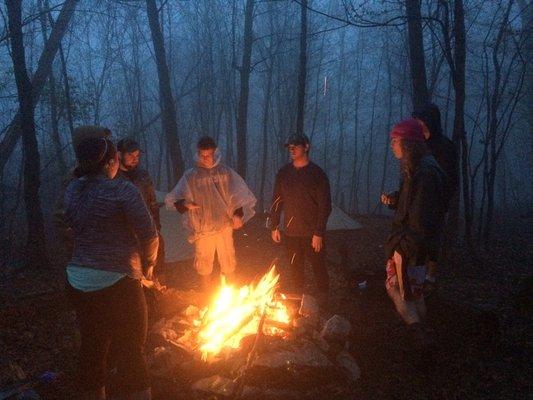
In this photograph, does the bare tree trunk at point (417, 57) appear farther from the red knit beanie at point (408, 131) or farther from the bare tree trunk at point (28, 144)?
the bare tree trunk at point (28, 144)

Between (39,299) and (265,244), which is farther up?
(39,299)

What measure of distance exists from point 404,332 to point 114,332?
126 inches

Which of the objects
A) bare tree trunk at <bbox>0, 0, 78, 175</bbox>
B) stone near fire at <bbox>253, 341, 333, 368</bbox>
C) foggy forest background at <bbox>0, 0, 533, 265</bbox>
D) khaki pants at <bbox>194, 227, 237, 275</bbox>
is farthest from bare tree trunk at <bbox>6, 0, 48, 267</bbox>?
stone near fire at <bbox>253, 341, 333, 368</bbox>

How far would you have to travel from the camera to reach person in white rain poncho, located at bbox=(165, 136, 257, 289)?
5348 mm

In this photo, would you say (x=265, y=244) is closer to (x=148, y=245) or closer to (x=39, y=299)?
(x=39, y=299)

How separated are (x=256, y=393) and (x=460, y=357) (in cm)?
204

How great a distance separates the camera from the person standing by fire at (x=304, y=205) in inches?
197

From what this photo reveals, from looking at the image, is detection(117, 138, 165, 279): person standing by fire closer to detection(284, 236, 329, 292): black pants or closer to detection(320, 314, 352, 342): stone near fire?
detection(284, 236, 329, 292): black pants

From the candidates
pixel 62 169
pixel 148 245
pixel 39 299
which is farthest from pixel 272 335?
pixel 62 169

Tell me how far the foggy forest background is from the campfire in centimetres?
390

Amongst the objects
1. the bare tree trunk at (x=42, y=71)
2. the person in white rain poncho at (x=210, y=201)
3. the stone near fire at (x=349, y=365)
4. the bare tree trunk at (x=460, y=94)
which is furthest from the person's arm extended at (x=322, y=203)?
the bare tree trunk at (x=42, y=71)

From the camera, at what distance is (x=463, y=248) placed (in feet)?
26.6

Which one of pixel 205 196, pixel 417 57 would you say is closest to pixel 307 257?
pixel 205 196

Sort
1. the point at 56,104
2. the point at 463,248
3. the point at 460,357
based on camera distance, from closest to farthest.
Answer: the point at 460,357 → the point at 463,248 → the point at 56,104
